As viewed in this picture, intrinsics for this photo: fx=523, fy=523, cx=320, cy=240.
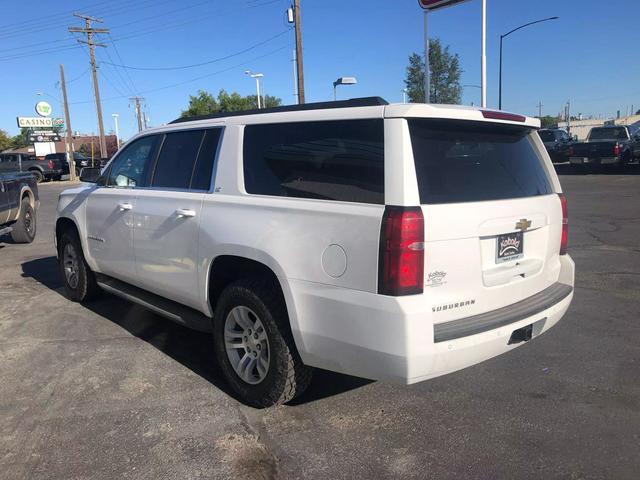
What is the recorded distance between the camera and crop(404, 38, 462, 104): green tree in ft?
140

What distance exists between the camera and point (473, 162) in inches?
124

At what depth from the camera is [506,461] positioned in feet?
9.43

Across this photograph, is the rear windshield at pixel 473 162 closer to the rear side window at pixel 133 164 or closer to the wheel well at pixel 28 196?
the rear side window at pixel 133 164

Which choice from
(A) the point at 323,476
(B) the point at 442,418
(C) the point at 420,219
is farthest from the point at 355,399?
(C) the point at 420,219

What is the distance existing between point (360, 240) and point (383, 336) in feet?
1.70

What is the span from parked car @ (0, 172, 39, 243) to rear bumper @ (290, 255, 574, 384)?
8.01 m

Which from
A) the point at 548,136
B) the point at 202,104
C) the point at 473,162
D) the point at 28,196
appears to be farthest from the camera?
the point at 202,104

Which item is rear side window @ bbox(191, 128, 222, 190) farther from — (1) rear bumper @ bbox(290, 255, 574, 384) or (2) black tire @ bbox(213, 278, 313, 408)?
(1) rear bumper @ bbox(290, 255, 574, 384)

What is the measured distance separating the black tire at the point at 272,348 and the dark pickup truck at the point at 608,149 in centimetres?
2204

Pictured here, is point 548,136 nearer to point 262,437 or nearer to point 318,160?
point 318,160

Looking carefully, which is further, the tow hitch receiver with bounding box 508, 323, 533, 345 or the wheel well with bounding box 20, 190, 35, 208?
the wheel well with bounding box 20, 190, 35, 208

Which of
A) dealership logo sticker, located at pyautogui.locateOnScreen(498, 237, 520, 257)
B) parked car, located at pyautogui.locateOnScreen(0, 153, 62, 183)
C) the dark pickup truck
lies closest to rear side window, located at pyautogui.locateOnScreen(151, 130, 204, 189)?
dealership logo sticker, located at pyautogui.locateOnScreen(498, 237, 520, 257)

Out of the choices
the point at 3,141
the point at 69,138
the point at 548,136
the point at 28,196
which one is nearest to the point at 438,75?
the point at 548,136

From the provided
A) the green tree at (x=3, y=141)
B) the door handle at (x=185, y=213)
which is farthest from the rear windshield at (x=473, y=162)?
the green tree at (x=3, y=141)
